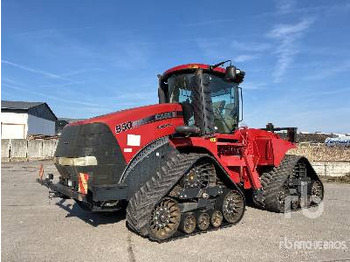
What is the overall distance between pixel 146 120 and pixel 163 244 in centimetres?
217

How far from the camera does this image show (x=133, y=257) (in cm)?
512

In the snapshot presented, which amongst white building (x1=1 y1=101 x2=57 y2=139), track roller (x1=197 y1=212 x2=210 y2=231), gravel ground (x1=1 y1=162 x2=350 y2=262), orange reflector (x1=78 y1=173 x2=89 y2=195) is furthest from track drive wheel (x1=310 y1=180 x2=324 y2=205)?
white building (x1=1 y1=101 x2=57 y2=139)

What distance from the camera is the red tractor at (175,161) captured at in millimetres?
5914

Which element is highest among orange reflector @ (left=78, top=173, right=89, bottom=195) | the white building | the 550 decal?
the white building

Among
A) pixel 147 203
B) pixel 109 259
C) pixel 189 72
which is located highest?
pixel 189 72

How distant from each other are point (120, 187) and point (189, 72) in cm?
286

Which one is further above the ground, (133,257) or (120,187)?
(120,187)

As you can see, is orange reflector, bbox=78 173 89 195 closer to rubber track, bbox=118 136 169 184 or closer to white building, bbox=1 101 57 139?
rubber track, bbox=118 136 169 184

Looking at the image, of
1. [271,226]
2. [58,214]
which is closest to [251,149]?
[271,226]

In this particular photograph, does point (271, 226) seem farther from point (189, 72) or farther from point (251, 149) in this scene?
point (189, 72)

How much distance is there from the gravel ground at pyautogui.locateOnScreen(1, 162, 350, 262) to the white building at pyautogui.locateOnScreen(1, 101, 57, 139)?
1454 inches

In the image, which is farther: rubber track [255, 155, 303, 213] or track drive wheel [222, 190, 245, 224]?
rubber track [255, 155, 303, 213]

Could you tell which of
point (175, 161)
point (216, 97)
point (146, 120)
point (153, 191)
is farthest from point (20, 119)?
point (153, 191)

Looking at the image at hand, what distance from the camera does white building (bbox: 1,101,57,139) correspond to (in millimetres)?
43031
